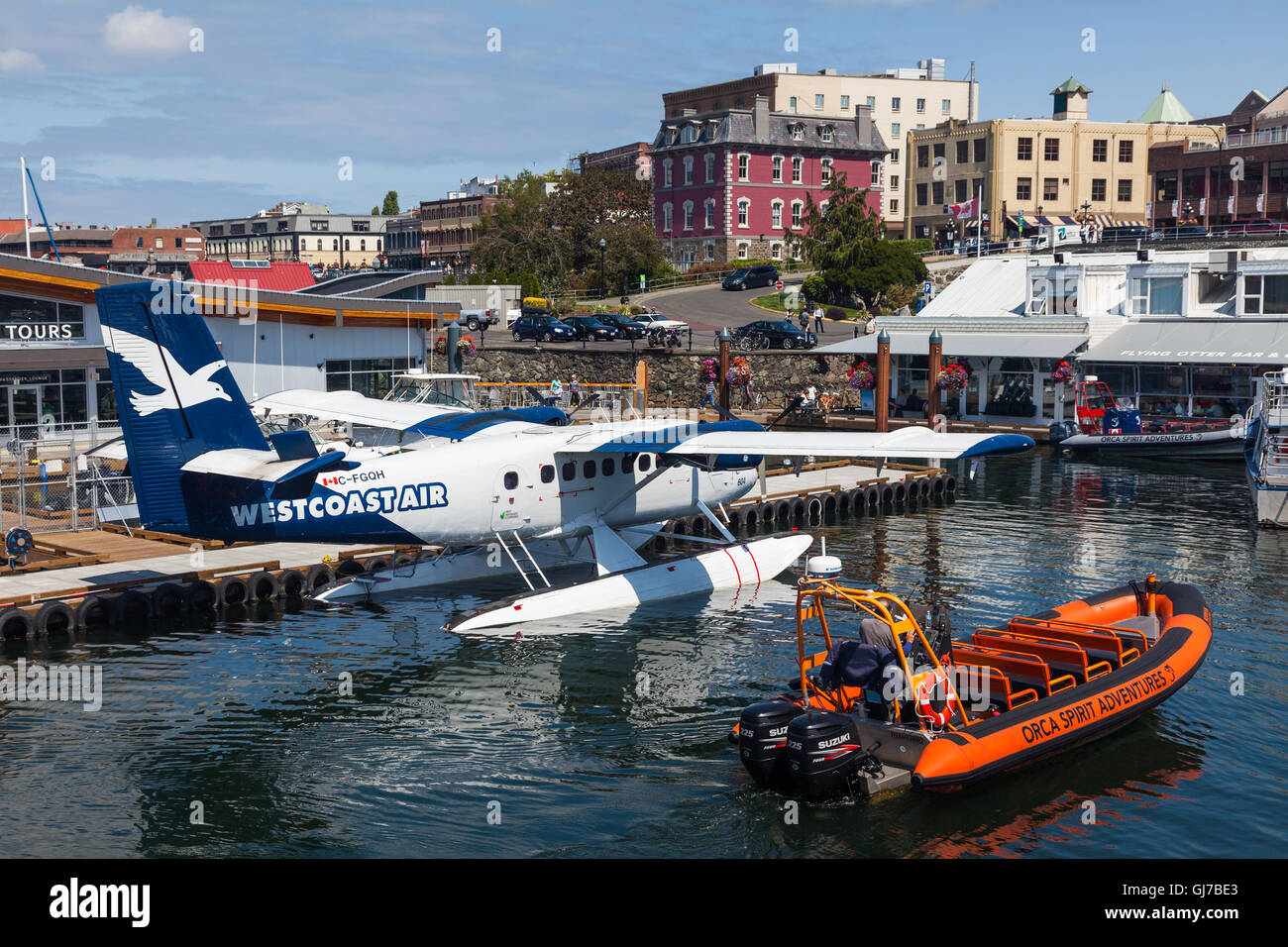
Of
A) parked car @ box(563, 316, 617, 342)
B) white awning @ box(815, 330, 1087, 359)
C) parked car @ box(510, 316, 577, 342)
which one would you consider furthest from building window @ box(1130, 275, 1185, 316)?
parked car @ box(510, 316, 577, 342)

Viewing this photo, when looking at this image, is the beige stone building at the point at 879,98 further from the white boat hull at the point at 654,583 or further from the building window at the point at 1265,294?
the white boat hull at the point at 654,583

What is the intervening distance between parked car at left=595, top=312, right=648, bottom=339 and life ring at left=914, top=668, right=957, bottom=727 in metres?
51.8

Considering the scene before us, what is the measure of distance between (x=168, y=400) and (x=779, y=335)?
4624 centimetres

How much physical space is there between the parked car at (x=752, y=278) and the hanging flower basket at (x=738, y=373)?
1266 inches

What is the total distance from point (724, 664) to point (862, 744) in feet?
20.4

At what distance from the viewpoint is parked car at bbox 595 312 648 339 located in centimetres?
6838

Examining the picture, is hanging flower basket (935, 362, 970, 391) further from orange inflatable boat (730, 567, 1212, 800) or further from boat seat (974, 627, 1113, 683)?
boat seat (974, 627, 1113, 683)

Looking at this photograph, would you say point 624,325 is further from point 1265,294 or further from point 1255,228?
point 1255,228

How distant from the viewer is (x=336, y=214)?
183 meters

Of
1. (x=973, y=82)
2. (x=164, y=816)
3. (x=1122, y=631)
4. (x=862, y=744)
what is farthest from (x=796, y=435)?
(x=973, y=82)

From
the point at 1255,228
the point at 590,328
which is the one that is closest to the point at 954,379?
the point at 590,328

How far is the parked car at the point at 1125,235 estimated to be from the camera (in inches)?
2795

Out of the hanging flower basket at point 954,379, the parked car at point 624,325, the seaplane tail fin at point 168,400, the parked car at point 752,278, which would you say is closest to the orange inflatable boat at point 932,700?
the seaplane tail fin at point 168,400
